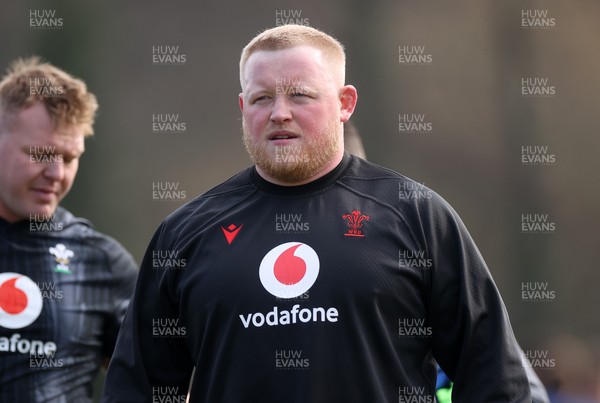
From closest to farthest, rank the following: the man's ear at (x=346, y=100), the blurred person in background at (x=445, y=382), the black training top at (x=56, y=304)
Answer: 1. the man's ear at (x=346, y=100)
2. the blurred person in background at (x=445, y=382)
3. the black training top at (x=56, y=304)

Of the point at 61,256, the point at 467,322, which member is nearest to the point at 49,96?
the point at 61,256

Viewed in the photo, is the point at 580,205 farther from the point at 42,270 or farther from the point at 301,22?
the point at 42,270

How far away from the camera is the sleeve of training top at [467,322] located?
8.80ft

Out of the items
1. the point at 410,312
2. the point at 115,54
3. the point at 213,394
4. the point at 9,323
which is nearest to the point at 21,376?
the point at 9,323

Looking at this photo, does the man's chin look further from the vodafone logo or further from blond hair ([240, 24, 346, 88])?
blond hair ([240, 24, 346, 88])

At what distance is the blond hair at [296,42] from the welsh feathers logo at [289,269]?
1.89 feet

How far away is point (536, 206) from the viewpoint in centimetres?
666

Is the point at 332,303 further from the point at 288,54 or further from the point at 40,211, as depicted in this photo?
the point at 40,211

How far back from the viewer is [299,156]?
112 inches

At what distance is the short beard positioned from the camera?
112 inches

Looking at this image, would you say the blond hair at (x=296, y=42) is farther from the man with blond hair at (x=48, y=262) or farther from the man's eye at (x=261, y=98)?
the man with blond hair at (x=48, y=262)

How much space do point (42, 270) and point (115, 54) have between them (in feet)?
8.86

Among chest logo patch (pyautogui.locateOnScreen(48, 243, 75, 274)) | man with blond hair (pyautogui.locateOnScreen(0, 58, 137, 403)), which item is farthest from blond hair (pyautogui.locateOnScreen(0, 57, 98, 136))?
chest logo patch (pyautogui.locateOnScreen(48, 243, 75, 274))

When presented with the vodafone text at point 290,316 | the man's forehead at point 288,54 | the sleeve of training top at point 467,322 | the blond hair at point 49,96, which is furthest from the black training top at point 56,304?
the sleeve of training top at point 467,322
